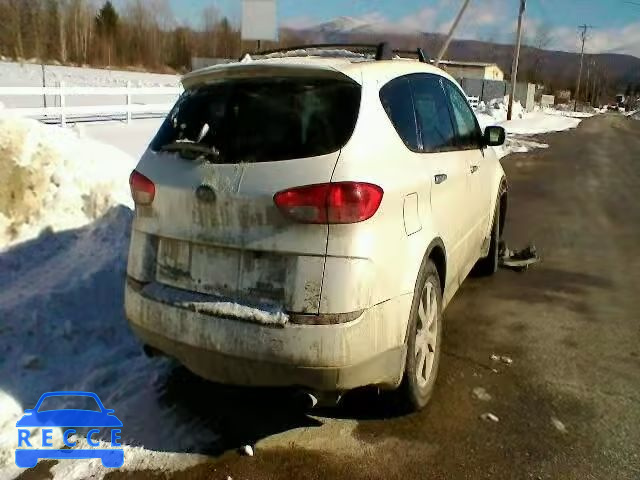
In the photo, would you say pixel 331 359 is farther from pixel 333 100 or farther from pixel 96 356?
pixel 96 356

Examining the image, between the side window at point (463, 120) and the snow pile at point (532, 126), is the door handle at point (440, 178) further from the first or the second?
the snow pile at point (532, 126)

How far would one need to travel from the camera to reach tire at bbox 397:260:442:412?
317 centimetres

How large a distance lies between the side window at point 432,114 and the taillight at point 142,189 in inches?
61.1

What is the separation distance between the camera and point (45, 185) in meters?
5.93

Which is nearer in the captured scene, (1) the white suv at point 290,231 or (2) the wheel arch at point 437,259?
(1) the white suv at point 290,231

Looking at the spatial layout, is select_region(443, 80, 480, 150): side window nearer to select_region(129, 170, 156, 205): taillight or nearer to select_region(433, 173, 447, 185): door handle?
select_region(433, 173, 447, 185): door handle

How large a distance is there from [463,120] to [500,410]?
7.39 feet

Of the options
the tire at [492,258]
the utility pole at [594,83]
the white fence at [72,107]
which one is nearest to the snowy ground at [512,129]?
the tire at [492,258]

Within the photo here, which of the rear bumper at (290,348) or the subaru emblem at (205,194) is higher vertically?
the subaru emblem at (205,194)

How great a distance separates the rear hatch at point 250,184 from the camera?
274 cm

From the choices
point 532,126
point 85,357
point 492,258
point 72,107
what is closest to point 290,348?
point 85,357

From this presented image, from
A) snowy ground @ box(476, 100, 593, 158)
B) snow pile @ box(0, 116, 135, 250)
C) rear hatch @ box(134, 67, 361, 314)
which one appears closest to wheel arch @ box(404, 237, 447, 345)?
rear hatch @ box(134, 67, 361, 314)

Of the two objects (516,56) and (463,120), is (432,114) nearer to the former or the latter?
(463,120)

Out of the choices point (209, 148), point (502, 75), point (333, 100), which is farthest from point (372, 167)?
point (502, 75)
